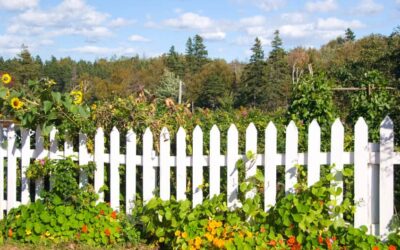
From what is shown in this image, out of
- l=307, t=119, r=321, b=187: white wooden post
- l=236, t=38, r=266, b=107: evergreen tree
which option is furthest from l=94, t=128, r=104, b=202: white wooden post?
l=236, t=38, r=266, b=107: evergreen tree

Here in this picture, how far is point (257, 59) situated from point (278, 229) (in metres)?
29.0

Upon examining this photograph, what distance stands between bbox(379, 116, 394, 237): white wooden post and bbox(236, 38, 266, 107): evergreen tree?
2753 cm

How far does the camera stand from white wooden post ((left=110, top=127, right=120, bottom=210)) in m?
5.12

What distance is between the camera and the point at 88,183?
5367 mm

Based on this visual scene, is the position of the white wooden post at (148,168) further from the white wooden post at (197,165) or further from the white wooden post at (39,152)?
the white wooden post at (39,152)

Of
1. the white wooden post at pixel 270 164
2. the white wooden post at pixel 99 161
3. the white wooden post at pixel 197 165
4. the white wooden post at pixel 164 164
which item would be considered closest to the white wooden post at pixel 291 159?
the white wooden post at pixel 270 164

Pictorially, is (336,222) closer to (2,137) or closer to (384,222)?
(384,222)

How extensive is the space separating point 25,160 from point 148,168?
5.25 ft

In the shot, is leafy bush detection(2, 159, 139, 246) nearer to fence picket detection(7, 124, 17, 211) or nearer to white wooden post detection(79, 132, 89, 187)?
white wooden post detection(79, 132, 89, 187)

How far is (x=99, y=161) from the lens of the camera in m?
5.23

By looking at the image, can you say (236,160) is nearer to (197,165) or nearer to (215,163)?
(215,163)

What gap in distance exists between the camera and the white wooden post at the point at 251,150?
459 centimetres

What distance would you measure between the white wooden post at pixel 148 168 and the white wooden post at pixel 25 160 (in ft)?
4.99

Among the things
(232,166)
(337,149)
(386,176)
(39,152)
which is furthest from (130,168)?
(386,176)
